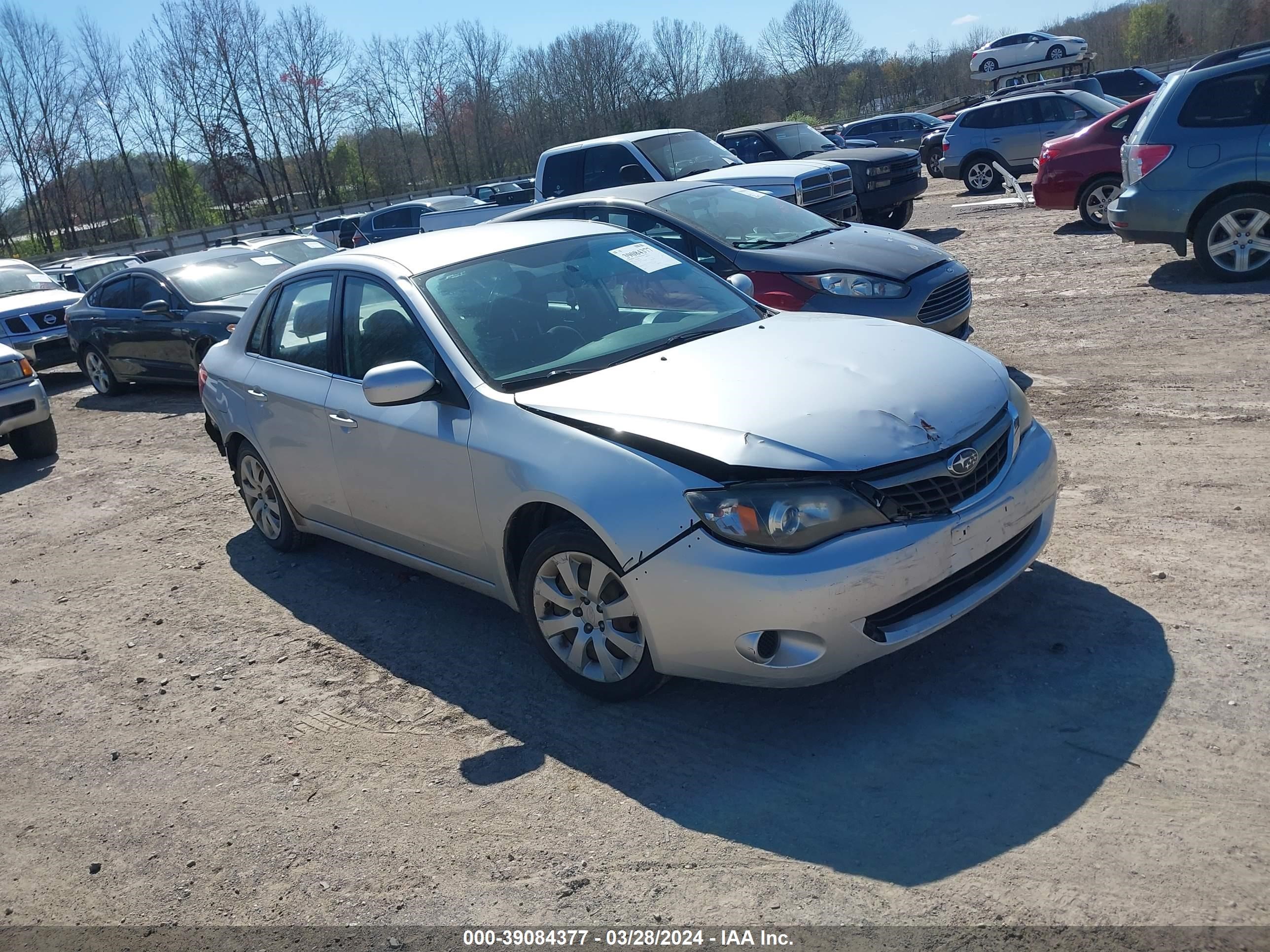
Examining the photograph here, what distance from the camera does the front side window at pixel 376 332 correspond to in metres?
4.79

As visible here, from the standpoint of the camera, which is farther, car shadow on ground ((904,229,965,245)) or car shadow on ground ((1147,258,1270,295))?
car shadow on ground ((904,229,965,245))

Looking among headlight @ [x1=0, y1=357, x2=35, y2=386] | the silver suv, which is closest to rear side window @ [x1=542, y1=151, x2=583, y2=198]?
headlight @ [x1=0, y1=357, x2=35, y2=386]

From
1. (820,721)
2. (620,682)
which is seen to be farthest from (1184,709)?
(620,682)

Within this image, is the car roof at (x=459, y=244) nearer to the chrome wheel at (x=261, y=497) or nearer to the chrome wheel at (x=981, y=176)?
the chrome wheel at (x=261, y=497)

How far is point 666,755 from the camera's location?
3.84 metres

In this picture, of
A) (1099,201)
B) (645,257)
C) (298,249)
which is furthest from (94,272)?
(645,257)

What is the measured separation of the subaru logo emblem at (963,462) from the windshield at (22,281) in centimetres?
1673

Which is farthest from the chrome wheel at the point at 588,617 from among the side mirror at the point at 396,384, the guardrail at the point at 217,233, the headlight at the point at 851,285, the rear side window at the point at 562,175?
the guardrail at the point at 217,233

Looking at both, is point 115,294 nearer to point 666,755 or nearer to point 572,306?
point 572,306

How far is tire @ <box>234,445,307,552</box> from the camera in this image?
624 cm

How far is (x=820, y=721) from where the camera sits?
3900 mm

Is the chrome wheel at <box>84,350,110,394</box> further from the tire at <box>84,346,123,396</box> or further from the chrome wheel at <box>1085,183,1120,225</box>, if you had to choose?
the chrome wheel at <box>1085,183,1120,225</box>

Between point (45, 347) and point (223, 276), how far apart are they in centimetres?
486

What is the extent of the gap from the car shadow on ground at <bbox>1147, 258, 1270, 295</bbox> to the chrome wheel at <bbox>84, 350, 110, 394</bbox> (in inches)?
482
